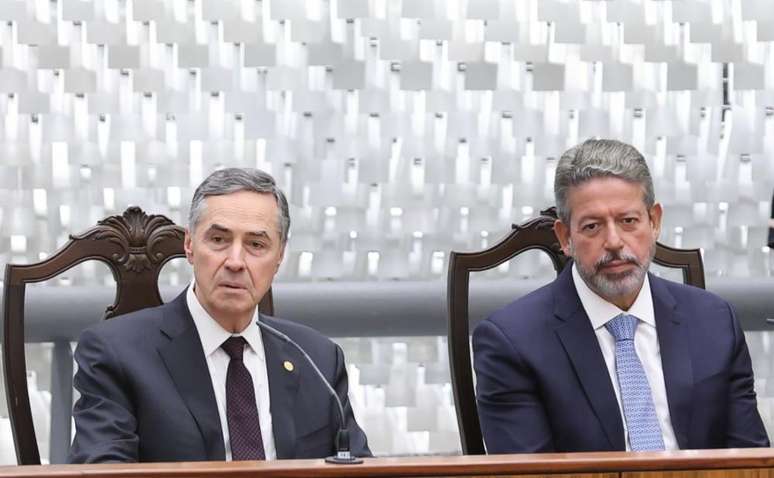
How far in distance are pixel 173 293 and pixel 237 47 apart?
2.40 feet

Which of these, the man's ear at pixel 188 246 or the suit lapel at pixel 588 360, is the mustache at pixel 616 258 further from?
the man's ear at pixel 188 246

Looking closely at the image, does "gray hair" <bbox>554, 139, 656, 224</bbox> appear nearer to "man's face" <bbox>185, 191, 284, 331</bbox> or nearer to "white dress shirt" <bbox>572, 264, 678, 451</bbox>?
"white dress shirt" <bbox>572, 264, 678, 451</bbox>

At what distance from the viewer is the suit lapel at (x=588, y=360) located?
242cm

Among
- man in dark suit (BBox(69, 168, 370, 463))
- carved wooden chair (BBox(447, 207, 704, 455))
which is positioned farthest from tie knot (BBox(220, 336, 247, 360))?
carved wooden chair (BBox(447, 207, 704, 455))

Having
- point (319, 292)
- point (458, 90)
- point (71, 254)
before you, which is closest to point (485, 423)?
point (71, 254)

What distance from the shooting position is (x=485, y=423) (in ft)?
8.24

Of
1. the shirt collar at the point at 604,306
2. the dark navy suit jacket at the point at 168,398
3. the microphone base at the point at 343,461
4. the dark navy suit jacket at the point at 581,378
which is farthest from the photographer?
the shirt collar at the point at 604,306

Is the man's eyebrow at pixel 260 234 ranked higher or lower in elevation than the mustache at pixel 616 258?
higher

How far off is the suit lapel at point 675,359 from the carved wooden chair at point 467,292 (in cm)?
27

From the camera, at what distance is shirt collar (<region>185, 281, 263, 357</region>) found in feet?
7.76

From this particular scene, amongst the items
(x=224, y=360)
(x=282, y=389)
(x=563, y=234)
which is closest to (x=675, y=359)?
(x=563, y=234)

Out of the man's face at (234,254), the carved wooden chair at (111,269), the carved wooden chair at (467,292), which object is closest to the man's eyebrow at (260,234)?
the man's face at (234,254)

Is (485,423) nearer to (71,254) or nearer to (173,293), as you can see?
(71,254)

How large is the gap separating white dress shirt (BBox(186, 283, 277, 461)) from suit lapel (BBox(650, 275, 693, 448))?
749mm
